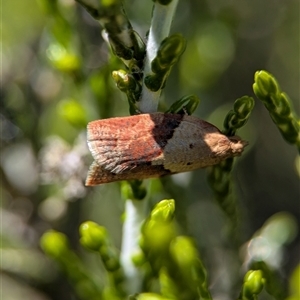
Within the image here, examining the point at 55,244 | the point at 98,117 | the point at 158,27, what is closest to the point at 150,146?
the point at 158,27

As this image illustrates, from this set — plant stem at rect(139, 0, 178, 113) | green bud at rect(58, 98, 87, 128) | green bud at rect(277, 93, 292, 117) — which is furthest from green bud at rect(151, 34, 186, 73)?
green bud at rect(58, 98, 87, 128)

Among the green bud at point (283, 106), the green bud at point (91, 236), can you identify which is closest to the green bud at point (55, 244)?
the green bud at point (91, 236)

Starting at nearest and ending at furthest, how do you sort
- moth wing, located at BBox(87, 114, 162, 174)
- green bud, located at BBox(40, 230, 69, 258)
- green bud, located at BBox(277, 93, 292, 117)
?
1. moth wing, located at BBox(87, 114, 162, 174)
2. green bud, located at BBox(277, 93, 292, 117)
3. green bud, located at BBox(40, 230, 69, 258)

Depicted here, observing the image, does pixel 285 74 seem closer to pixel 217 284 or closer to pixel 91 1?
pixel 217 284

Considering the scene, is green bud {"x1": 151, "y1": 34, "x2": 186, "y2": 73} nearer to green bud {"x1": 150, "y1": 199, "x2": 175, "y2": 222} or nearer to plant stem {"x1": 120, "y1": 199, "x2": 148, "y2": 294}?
green bud {"x1": 150, "y1": 199, "x2": 175, "y2": 222}

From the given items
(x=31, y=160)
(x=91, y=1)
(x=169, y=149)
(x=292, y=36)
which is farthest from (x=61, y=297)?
(x=292, y=36)

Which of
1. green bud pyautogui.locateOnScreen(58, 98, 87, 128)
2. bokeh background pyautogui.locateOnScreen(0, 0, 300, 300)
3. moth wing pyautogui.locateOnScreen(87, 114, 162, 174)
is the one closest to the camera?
moth wing pyautogui.locateOnScreen(87, 114, 162, 174)

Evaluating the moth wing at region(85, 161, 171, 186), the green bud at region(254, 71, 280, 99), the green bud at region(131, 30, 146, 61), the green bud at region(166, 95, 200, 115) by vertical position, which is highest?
the green bud at region(131, 30, 146, 61)
